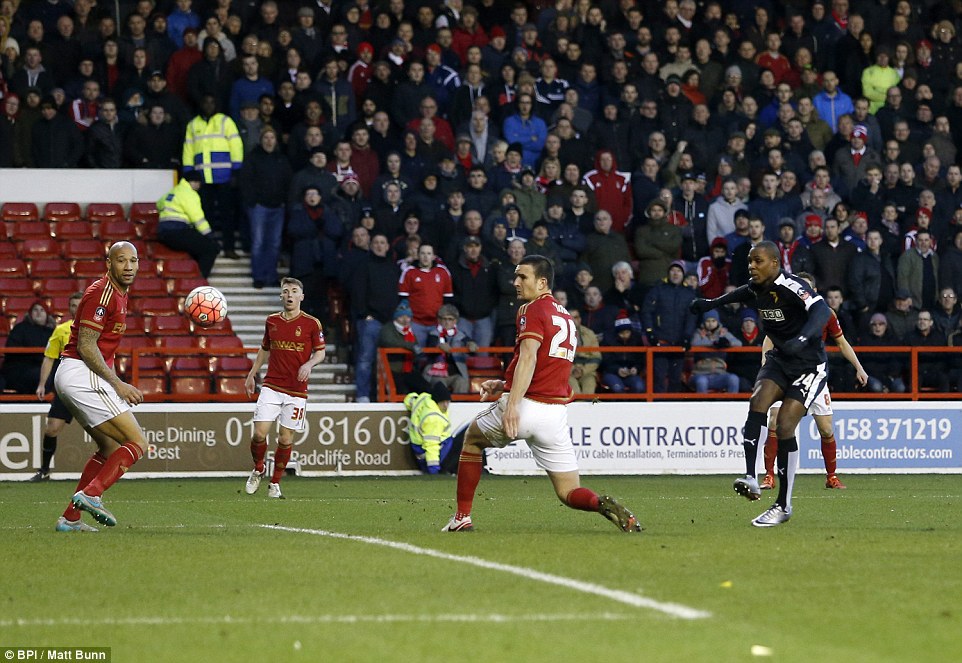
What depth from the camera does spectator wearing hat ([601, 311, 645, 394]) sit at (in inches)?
821

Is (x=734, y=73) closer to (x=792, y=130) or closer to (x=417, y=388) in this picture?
(x=792, y=130)

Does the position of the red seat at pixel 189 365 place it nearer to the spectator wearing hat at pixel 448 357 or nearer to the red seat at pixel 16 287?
the red seat at pixel 16 287

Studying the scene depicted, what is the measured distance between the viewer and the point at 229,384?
20469mm

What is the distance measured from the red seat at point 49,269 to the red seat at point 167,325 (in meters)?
1.54

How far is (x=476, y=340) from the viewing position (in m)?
20.8

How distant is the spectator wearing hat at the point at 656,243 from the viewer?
70.0 feet

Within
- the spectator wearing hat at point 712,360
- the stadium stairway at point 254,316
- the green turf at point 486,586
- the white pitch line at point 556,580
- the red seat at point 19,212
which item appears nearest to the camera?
the green turf at point 486,586

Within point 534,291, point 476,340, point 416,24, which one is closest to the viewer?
point 534,291

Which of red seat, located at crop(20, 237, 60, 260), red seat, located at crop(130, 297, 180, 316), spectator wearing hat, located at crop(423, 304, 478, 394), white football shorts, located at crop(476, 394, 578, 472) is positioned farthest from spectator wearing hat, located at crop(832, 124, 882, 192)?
white football shorts, located at crop(476, 394, 578, 472)

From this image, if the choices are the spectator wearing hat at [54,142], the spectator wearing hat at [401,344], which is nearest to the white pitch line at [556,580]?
the spectator wearing hat at [401,344]

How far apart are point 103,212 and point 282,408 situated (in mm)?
8091

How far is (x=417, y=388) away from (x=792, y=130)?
7.38 metres

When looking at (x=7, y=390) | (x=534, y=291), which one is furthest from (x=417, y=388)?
(x=534, y=291)

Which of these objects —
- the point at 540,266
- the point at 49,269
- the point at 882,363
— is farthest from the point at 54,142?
the point at 540,266
